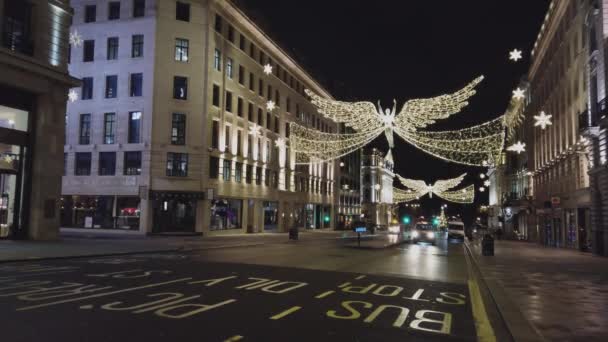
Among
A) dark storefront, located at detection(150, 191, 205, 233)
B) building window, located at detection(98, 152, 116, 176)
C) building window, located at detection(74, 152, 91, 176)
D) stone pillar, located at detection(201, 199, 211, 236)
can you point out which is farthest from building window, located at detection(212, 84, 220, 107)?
building window, located at detection(74, 152, 91, 176)

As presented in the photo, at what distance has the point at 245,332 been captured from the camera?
7992 mm

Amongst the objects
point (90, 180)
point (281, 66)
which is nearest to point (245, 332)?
point (90, 180)

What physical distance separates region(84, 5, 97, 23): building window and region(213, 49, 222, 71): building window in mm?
10632

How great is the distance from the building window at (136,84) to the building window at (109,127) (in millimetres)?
2536

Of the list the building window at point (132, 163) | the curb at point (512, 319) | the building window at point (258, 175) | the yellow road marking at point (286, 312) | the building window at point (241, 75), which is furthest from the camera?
the building window at point (258, 175)

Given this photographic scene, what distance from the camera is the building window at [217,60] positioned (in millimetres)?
45594

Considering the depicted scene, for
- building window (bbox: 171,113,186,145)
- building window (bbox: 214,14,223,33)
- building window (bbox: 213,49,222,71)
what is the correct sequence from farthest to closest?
building window (bbox: 214,14,223,33) < building window (bbox: 213,49,222,71) < building window (bbox: 171,113,186,145)

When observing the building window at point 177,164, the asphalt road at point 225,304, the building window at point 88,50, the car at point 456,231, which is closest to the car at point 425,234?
the car at point 456,231

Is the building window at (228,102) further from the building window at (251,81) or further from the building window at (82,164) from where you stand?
the building window at (82,164)

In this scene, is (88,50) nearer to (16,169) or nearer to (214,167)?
(214,167)

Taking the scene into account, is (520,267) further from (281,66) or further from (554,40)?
(281,66)

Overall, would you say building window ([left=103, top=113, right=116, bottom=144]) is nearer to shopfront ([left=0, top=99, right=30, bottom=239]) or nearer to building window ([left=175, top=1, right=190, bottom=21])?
building window ([left=175, top=1, right=190, bottom=21])

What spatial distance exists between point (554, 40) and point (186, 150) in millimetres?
31676

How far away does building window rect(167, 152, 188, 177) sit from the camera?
42.1 meters
